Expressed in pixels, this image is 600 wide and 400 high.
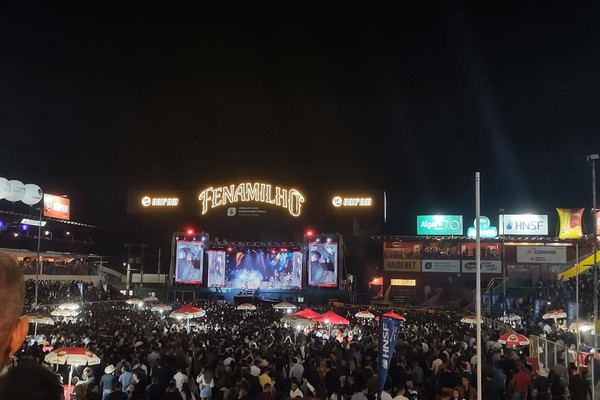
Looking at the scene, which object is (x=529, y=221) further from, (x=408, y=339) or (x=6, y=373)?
(x=6, y=373)

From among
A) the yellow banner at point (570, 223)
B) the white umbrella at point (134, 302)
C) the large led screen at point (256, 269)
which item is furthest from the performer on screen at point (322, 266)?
the yellow banner at point (570, 223)

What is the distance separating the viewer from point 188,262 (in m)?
47.0

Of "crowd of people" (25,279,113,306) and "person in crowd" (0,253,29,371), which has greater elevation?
"person in crowd" (0,253,29,371)

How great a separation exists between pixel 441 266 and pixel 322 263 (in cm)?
1260

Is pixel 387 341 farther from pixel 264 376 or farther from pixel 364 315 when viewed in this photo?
pixel 364 315

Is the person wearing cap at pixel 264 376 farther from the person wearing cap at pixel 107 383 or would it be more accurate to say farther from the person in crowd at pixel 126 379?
the person wearing cap at pixel 107 383

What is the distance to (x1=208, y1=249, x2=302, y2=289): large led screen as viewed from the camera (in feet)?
155

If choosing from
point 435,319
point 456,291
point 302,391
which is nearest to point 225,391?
point 302,391

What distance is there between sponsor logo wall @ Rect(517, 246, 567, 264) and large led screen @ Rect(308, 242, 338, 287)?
Answer: 61.5 ft

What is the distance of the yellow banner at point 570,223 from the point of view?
51.9 meters

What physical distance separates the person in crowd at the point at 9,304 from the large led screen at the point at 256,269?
148 ft

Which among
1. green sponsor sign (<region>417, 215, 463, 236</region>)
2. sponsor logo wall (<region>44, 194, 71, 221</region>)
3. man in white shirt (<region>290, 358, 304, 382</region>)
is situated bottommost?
man in white shirt (<region>290, 358, 304, 382</region>)

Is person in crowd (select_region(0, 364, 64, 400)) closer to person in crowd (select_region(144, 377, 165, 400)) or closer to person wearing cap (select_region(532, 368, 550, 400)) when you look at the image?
person in crowd (select_region(144, 377, 165, 400))

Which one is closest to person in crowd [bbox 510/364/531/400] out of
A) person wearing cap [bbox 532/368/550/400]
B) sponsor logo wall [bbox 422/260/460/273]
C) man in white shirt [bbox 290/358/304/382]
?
person wearing cap [bbox 532/368/550/400]
